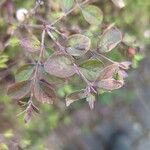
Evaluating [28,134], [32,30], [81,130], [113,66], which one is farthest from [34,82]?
[81,130]

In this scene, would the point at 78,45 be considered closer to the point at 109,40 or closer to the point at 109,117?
the point at 109,40

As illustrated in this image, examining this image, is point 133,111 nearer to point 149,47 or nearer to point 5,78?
point 149,47

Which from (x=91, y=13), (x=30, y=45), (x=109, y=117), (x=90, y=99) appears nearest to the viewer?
(x=90, y=99)

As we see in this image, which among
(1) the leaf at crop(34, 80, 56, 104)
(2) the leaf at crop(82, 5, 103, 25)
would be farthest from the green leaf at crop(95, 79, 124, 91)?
(2) the leaf at crop(82, 5, 103, 25)

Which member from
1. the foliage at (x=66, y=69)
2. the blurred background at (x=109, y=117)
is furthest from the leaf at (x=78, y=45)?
the blurred background at (x=109, y=117)

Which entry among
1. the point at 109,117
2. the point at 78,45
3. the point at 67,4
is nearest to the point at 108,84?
the point at 78,45

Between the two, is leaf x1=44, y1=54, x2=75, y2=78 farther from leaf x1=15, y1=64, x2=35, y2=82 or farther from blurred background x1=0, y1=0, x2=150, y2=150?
blurred background x1=0, y1=0, x2=150, y2=150
